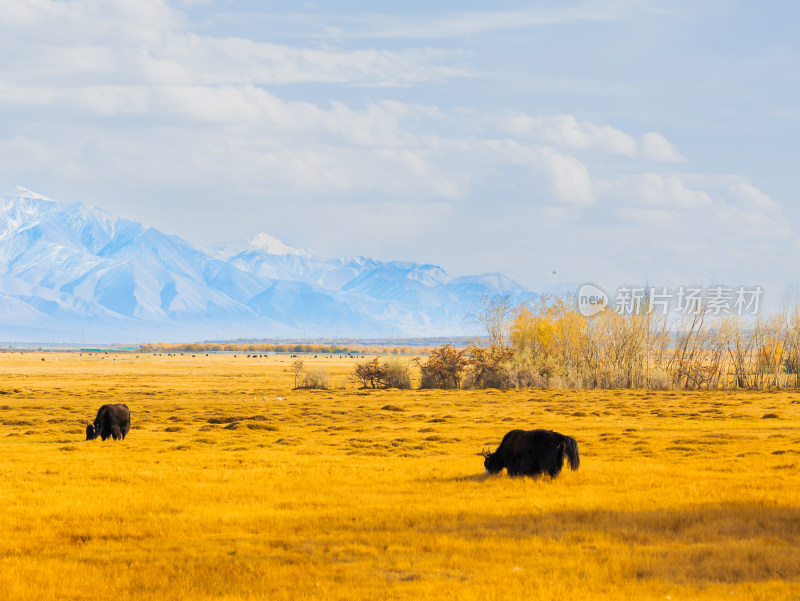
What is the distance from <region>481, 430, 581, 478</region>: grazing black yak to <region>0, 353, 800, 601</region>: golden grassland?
0.39 metres

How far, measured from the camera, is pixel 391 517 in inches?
588

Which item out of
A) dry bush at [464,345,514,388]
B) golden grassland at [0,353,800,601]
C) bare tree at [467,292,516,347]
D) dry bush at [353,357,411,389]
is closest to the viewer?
golden grassland at [0,353,800,601]

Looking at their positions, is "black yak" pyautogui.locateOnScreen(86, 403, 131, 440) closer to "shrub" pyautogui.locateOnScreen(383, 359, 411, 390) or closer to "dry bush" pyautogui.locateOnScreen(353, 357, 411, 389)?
"dry bush" pyautogui.locateOnScreen(353, 357, 411, 389)

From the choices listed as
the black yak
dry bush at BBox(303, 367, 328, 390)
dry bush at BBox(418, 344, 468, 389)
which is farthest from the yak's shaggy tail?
dry bush at BBox(303, 367, 328, 390)

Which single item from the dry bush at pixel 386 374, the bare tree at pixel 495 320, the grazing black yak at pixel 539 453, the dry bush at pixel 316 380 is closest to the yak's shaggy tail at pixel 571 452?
the grazing black yak at pixel 539 453

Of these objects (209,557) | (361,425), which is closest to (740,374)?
(361,425)

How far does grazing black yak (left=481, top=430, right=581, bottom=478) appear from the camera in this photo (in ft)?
63.4

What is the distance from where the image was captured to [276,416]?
133 feet

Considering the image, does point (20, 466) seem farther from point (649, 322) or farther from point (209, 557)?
point (649, 322)

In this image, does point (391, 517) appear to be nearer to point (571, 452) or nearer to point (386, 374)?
point (571, 452)

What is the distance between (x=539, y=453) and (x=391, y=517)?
223 inches

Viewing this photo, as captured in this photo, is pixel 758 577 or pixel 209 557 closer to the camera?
pixel 758 577

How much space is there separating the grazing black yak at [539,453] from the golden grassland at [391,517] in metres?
0.39

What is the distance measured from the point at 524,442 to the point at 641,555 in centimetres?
783
